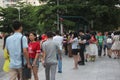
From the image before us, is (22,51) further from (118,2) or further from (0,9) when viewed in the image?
(0,9)

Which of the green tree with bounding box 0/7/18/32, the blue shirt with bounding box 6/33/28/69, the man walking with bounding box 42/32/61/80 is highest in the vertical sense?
the blue shirt with bounding box 6/33/28/69

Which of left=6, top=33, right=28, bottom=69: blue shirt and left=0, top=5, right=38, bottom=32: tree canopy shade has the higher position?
left=6, top=33, right=28, bottom=69: blue shirt

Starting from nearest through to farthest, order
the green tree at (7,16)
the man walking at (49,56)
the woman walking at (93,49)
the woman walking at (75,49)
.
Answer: the man walking at (49,56)
the woman walking at (75,49)
the woman walking at (93,49)
the green tree at (7,16)

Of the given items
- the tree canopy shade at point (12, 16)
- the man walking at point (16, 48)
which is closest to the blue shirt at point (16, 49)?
the man walking at point (16, 48)

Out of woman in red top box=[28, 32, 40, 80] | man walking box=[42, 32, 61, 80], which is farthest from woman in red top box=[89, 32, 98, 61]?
man walking box=[42, 32, 61, 80]

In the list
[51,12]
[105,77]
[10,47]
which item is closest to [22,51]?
[10,47]

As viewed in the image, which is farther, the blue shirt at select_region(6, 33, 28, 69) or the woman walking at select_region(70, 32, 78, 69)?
the woman walking at select_region(70, 32, 78, 69)

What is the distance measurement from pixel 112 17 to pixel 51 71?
40.5 meters

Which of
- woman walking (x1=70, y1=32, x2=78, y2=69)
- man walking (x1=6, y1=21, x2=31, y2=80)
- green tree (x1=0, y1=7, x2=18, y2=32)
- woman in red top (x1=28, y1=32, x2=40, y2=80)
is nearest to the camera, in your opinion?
man walking (x1=6, y1=21, x2=31, y2=80)

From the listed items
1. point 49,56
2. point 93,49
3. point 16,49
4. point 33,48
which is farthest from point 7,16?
point 16,49

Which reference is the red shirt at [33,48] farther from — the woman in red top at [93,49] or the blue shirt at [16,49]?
the woman in red top at [93,49]

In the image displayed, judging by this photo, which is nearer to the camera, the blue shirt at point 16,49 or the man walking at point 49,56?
the blue shirt at point 16,49

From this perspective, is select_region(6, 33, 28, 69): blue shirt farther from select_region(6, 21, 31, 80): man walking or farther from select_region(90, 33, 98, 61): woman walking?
select_region(90, 33, 98, 61): woman walking

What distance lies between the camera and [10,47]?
9648 mm
